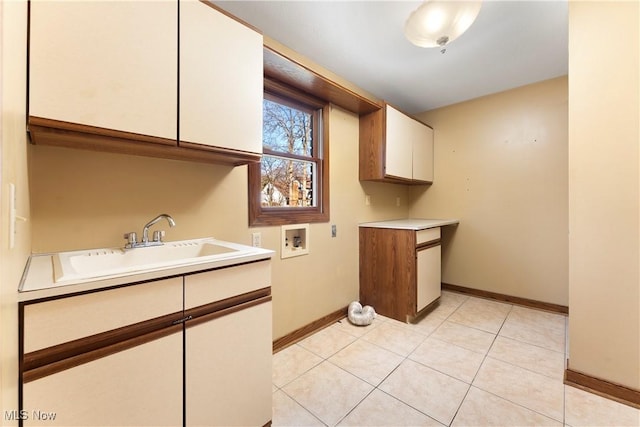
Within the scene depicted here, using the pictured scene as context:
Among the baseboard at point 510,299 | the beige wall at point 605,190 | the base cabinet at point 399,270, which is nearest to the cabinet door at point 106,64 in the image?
the base cabinet at point 399,270

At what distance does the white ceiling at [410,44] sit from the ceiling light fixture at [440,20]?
9.9 inches

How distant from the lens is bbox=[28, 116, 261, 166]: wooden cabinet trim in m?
0.90

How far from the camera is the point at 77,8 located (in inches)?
35.2

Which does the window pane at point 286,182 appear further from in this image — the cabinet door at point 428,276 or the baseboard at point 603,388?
the baseboard at point 603,388

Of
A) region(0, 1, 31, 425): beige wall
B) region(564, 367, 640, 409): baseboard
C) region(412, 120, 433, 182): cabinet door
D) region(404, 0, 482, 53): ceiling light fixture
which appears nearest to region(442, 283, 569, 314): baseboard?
region(564, 367, 640, 409): baseboard

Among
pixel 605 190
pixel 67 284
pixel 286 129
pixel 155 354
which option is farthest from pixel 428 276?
pixel 67 284

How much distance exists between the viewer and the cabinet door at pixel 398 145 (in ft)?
8.27

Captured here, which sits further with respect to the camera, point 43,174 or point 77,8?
point 43,174

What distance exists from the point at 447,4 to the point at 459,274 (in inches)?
111

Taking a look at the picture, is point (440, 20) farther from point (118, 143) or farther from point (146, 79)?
point (118, 143)

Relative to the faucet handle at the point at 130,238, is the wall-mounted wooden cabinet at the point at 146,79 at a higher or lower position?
higher

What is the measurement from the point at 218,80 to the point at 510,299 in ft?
11.1

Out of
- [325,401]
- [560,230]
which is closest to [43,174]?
[325,401]

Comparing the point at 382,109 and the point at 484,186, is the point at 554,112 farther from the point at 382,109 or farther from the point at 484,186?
the point at 382,109
